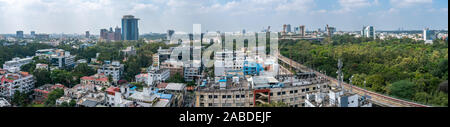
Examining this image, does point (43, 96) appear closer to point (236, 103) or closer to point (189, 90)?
point (189, 90)

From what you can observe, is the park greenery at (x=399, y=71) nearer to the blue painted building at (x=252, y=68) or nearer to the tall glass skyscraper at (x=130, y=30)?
the blue painted building at (x=252, y=68)

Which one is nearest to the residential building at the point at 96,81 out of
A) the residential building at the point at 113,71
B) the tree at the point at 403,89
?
the residential building at the point at 113,71

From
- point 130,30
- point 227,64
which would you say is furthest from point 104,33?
point 227,64

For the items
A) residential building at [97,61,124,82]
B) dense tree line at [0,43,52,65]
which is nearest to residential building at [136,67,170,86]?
residential building at [97,61,124,82]

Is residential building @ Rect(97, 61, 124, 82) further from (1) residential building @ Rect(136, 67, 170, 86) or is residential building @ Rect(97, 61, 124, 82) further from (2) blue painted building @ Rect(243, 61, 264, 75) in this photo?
(2) blue painted building @ Rect(243, 61, 264, 75)

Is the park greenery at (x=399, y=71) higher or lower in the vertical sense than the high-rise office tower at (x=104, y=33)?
lower

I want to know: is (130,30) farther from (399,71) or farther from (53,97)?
(399,71)

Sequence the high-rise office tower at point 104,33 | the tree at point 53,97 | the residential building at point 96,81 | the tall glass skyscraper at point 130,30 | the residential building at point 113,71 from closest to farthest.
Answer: the tree at point 53,97 → the residential building at point 96,81 → the residential building at point 113,71 → the tall glass skyscraper at point 130,30 → the high-rise office tower at point 104,33

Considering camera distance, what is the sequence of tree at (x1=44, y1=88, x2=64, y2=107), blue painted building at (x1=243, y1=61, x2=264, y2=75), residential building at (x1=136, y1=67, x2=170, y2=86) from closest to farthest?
tree at (x1=44, y1=88, x2=64, y2=107)
residential building at (x1=136, y1=67, x2=170, y2=86)
blue painted building at (x1=243, y1=61, x2=264, y2=75)
